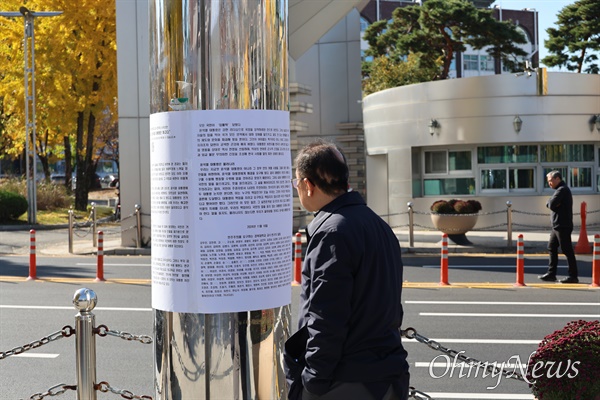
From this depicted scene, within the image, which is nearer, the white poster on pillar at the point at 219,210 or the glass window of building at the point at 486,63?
the white poster on pillar at the point at 219,210

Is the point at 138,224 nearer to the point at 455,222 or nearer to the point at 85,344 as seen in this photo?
the point at 455,222

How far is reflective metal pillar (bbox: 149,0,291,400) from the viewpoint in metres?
4.34

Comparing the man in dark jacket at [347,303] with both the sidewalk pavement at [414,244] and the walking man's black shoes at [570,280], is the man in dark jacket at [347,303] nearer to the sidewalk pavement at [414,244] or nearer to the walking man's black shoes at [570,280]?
the walking man's black shoes at [570,280]

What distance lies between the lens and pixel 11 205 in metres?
32.3

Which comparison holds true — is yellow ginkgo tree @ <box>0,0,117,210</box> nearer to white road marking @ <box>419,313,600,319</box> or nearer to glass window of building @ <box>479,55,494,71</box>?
white road marking @ <box>419,313,600,319</box>

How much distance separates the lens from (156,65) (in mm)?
4523

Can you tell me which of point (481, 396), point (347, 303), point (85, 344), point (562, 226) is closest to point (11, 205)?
point (562, 226)

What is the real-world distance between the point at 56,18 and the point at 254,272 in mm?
32830

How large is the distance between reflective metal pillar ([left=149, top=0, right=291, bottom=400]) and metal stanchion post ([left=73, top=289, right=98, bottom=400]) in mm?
1703

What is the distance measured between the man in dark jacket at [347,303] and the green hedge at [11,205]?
1170 inches

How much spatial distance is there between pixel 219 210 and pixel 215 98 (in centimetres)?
55

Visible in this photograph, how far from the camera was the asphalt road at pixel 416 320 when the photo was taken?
8.80 m

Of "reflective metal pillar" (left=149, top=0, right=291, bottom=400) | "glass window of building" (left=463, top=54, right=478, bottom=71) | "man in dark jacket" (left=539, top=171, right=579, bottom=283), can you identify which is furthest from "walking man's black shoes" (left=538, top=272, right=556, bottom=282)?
"glass window of building" (left=463, top=54, right=478, bottom=71)

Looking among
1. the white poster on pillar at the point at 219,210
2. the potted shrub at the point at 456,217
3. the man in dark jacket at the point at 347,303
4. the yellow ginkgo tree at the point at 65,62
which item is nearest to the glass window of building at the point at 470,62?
the yellow ginkgo tree at the point at 65,62
